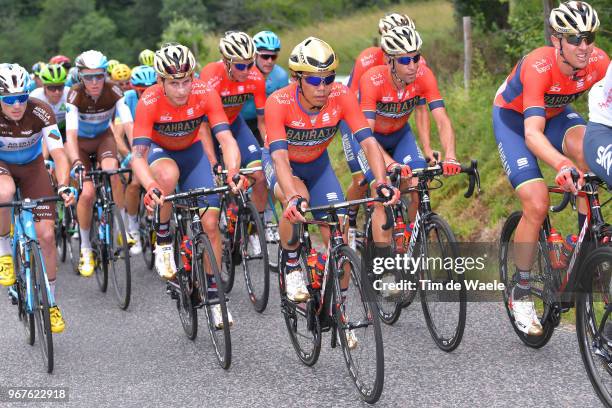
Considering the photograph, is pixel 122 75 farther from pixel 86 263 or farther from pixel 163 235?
pixel 163 235

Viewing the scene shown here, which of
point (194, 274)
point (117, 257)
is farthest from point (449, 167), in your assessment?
point (117, 257)

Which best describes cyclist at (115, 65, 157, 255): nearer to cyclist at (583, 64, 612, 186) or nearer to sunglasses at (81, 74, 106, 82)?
sunglasses at (81, 74, 106, 82)

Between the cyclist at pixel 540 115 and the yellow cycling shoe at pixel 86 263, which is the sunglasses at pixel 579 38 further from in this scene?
the yellow cycling shoe at pixel 86 263

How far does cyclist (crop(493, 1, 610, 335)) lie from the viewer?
230 inches

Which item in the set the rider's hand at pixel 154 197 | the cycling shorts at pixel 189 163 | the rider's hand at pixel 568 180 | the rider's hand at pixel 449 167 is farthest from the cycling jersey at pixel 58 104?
the rider's hand at pixel 568 180

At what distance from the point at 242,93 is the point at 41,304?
3599 millimetres

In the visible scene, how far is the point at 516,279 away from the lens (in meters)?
6.46

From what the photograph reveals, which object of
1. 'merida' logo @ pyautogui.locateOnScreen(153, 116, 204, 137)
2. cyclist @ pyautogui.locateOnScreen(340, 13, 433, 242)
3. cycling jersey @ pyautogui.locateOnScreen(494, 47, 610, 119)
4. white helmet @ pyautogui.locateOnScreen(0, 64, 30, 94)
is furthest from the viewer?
cyclist @ pyautogui.locateOnScreen(340, 13, 433, 242)

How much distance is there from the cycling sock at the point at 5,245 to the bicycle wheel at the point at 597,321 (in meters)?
4.81

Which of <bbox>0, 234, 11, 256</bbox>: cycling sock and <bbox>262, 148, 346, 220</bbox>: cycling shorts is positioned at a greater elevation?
<bbox>262, 148, 346, 220</bbox>: cycling shorts

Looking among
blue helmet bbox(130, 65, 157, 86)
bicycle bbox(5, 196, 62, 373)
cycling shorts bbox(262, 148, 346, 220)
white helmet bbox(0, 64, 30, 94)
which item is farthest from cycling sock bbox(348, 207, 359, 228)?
blue helmet bbox(130, 65, 157, 86)

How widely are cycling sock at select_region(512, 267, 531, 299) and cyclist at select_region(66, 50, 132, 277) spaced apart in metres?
4.82

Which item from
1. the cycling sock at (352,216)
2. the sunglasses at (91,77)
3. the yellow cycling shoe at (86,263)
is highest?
the sunglasses at (91,77)

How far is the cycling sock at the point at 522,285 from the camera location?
20.9ft
